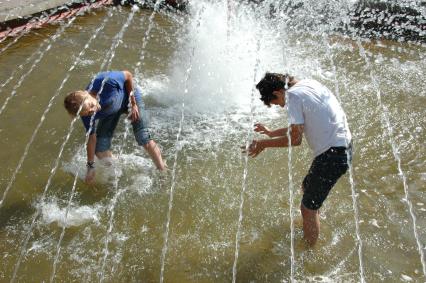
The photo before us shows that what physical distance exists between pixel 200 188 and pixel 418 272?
2311mm

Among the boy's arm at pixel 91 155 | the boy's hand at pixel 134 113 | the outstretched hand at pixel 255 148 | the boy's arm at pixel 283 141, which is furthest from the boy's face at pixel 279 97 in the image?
the boy's arm at pixel 91 155

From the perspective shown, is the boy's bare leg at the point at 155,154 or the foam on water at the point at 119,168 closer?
the boy's bare leg at the point at 155,154

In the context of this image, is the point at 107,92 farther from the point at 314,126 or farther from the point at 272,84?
the point at 314,126

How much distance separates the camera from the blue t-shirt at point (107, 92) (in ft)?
13.6

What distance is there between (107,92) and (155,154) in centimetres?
97

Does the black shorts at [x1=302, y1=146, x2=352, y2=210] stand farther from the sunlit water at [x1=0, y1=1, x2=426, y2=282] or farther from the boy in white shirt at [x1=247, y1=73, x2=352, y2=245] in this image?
the sunlit water at [x1=0, y1=1, x2=426, y2=282]

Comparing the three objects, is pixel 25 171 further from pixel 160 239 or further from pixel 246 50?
pixel 246 50

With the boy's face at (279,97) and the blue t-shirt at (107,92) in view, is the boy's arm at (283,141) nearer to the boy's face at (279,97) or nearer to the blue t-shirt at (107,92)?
the boy's face at (279,97)

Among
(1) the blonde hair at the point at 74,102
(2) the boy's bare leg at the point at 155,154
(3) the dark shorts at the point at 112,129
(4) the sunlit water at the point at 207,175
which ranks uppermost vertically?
(1) the blonde hair at the point at 74,102

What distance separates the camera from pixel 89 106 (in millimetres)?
3936

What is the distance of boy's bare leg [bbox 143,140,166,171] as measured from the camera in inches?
186

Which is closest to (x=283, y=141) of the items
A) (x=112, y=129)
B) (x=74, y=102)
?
(x=74, y=102)

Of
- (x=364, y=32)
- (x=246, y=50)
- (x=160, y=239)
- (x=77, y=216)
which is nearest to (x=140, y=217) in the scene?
(x=160, y=239)

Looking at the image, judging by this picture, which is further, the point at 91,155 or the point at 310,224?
the point at 91,155
